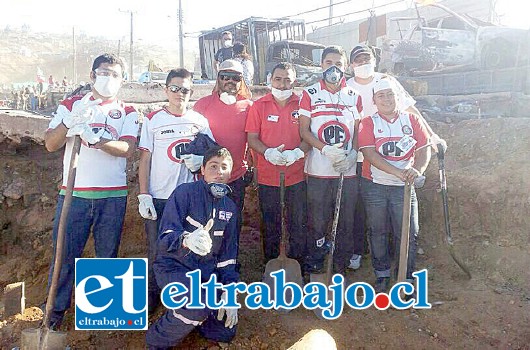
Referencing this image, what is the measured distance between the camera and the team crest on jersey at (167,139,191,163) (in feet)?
12.1

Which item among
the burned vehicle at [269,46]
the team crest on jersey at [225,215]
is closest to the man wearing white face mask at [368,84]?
the team crest on jersey at [225,215]

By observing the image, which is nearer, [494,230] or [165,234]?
[165,234]

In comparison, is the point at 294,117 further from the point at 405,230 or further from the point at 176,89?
the point at 405,230

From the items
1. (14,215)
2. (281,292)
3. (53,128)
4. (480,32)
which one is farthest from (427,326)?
(480,32)

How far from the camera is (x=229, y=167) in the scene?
11.5 feet

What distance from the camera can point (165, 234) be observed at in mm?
3242

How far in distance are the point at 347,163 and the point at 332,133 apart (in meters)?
0.31

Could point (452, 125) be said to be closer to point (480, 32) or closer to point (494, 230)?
point (494, 230)

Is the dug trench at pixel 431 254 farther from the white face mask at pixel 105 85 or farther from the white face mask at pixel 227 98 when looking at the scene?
the white face mask at pixel 105 85

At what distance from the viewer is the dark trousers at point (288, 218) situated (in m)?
4.21

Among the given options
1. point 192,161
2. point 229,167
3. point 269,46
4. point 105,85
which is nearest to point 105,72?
point 105,85

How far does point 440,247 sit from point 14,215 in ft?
16.5

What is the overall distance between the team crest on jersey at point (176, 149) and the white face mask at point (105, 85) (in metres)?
0.63

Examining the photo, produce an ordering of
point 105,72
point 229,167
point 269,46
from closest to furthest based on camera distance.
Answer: point 229,167, point 105,72, point 269,46
